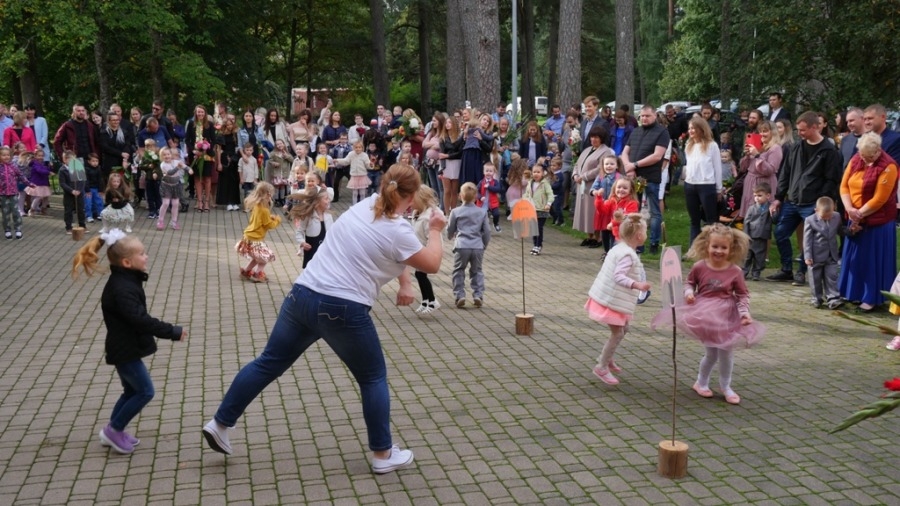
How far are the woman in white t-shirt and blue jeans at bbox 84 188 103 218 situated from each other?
47.4 ft

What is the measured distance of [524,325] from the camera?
32.3 ft

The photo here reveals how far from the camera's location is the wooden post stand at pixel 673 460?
5906mm

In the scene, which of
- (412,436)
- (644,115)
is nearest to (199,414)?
(412,436)

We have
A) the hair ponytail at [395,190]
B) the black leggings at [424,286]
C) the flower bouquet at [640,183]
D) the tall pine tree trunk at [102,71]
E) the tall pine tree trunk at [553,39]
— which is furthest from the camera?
the tall pine tree trunk at [553,39]

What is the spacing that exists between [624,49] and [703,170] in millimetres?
13710

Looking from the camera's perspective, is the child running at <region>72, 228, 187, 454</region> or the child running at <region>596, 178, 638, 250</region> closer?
the child running at <region>72, 228, 187, 454</region>

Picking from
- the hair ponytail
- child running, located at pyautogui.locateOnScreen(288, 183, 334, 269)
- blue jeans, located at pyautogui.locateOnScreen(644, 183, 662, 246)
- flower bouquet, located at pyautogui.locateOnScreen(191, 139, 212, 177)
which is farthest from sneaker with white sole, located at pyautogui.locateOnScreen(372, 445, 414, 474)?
flower bouquet, located at pyautogui.locateOnScreen(191, 139, 212, 177)

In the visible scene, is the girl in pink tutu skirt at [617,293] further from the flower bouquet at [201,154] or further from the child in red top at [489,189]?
the flower bouquet at [201,154]

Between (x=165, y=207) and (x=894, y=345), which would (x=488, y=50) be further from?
(x=894, y=345)

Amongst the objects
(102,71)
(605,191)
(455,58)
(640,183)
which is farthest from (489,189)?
(455,58)

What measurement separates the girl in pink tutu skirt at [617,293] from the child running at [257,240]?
610 cm

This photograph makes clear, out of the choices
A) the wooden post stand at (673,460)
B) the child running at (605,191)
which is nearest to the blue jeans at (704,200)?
the child running at (605,191)

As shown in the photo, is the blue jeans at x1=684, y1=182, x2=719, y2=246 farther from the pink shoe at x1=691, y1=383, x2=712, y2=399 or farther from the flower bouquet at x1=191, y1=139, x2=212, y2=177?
the flower bouquet at x1=191, y1=139, x2=212, y2=177

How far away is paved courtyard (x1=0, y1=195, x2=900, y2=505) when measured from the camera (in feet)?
19.1
